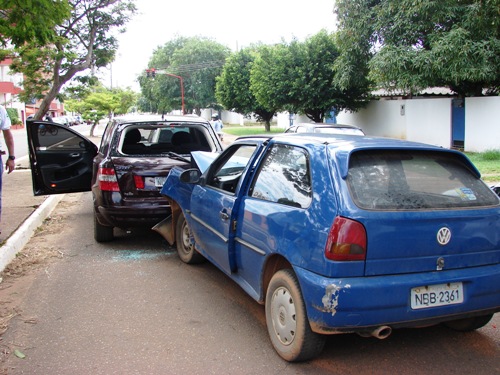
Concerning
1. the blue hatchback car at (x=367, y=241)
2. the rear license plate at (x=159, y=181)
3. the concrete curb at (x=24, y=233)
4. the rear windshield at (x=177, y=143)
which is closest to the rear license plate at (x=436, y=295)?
the blue hatchback car at (x=367, y=241)

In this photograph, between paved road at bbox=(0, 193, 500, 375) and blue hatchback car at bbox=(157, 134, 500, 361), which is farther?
paved road at bbox=(0, 193, 500, 375)

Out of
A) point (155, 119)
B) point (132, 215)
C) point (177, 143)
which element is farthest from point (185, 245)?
point (177, 143)

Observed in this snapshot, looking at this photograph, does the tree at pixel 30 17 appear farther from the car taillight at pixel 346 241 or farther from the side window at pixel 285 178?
the car taillight at pixel 346 241

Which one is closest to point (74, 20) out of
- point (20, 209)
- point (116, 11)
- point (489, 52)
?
point (116, 11)

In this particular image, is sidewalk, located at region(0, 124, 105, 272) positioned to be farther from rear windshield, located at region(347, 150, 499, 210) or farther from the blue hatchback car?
rear windshield, located at region(347, 150, 499, 210)

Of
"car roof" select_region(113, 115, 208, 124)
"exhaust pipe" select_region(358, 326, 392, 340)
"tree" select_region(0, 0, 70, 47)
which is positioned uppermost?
"tree" select_region(0, 0, 70, 47)

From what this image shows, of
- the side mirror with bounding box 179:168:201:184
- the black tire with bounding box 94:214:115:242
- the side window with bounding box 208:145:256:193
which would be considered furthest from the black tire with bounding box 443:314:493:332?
the black tire with bounding box 94:214:115:242

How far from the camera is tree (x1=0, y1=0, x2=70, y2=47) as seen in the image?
19.6ft

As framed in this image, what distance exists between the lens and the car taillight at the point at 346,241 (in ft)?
10.3

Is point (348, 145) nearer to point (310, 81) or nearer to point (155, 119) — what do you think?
point (155, 119)

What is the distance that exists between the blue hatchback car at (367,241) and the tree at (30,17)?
12.7 feet

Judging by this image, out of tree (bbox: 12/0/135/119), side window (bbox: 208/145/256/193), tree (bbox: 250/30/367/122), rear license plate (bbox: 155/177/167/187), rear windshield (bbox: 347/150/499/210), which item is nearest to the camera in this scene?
rear windshield (bbox: 347/150/499/210)

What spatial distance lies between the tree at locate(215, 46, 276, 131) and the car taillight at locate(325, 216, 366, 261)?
35.5 m

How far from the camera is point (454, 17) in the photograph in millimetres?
17469
